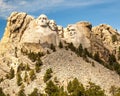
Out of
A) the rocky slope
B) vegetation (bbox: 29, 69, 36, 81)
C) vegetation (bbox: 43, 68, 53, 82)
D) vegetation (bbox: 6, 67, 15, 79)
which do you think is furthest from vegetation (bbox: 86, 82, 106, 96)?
vegetation (bbox: 6, 67, 15, 79)

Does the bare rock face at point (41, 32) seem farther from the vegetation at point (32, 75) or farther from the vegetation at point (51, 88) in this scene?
the vegetation at point (51, 88)

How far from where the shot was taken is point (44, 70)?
165750mm

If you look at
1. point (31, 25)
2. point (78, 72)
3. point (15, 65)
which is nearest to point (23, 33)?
point (31, 25)

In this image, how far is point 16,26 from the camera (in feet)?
638

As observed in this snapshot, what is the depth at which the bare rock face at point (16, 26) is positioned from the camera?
194 m

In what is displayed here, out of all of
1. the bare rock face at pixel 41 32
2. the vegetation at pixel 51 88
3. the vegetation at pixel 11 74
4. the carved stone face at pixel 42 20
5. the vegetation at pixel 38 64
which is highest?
the carved stone face at pixel 42 20

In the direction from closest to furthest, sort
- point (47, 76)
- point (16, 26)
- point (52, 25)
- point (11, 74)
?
point (47, 76), point (11, 74), point (16, 26), point (52, 25)

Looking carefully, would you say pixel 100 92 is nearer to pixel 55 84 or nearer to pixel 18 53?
pixel 55 84

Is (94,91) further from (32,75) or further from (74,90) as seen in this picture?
(32,75)

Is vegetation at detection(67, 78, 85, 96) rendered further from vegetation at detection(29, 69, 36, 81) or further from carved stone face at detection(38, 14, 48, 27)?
carved stone face at detection(38, 14, 48, 27)

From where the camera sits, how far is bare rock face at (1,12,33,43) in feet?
635

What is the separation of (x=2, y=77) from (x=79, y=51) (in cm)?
3822

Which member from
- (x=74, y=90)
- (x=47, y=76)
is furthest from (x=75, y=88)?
(x=47, y=76)

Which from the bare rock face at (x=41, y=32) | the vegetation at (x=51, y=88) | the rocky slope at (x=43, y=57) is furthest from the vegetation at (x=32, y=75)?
the bare rock face at (x=41, y=32)
